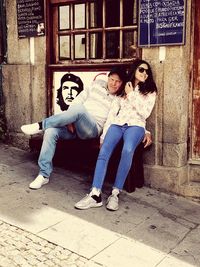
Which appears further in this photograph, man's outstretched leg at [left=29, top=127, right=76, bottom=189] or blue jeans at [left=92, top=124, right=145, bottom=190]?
man's outstretched leg at [left=29, top=127, right=76, bottom=189]

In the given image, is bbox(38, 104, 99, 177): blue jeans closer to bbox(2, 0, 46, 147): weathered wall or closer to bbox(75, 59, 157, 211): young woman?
bbox(75, 59, 157, 211): young woman

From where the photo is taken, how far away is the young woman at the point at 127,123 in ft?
14.5

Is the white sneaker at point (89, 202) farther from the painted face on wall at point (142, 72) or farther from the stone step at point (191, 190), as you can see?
the painted face on wall at point (142, 72)

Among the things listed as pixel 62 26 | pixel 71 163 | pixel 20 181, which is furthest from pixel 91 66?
pixel 20 181

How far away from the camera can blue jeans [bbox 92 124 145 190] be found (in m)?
4.42

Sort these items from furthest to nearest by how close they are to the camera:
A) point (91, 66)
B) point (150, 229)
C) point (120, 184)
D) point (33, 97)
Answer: point (33, 97), point (91, 66), point (120, 184), point (150, 229)

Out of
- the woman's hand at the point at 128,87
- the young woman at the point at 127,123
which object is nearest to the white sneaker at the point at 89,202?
the young woman at the point at 127,123

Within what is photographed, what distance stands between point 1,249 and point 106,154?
161 centimetres

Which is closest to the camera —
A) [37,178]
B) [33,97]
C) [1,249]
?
[1,249]

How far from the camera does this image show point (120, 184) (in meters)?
4.47

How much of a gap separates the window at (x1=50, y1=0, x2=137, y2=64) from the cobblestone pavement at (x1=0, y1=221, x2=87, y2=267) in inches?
107

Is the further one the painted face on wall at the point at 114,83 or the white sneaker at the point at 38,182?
the painted face on wall at the point at 114,83

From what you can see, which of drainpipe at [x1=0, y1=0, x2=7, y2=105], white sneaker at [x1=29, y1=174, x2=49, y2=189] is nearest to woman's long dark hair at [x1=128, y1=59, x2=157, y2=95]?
white sneaker at [x1=29, y1=174, x2=49, y2=189]

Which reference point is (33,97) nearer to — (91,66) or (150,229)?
(91,66)
